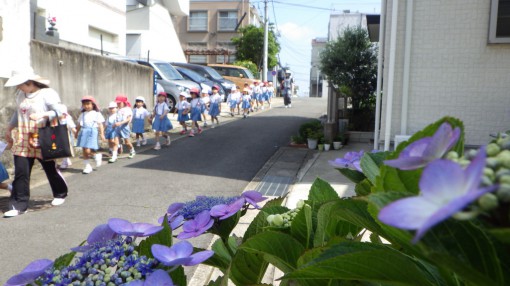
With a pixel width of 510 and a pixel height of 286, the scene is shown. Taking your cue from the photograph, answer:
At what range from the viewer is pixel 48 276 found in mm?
815

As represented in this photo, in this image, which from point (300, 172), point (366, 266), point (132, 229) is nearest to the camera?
→ point (366, 266)

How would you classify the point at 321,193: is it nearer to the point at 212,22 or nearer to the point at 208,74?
the point at 208,74

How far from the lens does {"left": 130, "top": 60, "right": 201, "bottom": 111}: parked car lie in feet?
54.1

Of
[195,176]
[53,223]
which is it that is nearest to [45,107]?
[53,223]

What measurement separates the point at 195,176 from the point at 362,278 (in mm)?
7290

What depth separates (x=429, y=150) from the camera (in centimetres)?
52

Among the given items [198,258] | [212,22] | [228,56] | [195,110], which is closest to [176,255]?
[198,258]

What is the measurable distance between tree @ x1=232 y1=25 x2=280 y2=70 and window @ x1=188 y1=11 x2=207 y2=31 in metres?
7.63

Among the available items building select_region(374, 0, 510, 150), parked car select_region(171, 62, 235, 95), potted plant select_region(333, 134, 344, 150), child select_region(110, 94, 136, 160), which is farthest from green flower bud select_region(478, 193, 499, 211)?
parked car select_region(171, 62, 235, 95)

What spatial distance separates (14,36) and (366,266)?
333 inches

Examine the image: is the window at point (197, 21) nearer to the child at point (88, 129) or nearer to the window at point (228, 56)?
the window at point (228, 56)

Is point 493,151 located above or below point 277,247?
above

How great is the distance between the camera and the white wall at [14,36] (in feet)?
25.1

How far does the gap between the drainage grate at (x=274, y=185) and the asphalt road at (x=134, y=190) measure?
0.28m
